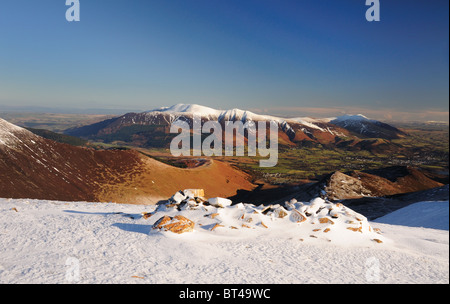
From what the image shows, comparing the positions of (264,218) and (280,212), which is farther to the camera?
(280,212)

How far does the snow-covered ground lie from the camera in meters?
10.2

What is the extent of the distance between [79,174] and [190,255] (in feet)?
179

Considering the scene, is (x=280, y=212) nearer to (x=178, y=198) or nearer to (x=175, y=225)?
(x=175, y=225)

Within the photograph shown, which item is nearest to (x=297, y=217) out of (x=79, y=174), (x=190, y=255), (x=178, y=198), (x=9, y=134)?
(x=190, y=255)

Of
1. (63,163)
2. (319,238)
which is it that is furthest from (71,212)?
(63,163)

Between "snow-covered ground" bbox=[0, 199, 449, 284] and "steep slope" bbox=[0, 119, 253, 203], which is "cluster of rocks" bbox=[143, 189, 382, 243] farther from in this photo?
"steep slope" bbox=[0, 119, 253, 203]

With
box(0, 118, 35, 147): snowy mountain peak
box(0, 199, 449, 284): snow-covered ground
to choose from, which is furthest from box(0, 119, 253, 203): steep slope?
box(0, 199, 449, 284): snow-covered ground

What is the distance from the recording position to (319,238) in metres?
15.1

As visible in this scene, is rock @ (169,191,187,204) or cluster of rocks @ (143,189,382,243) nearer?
cluster of rocks @ (143,189,382,243)

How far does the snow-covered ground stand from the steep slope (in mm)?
34108

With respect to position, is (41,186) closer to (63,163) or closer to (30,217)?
(63,163)

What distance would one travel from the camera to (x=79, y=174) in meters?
55.6

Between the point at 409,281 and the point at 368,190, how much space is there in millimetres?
64662

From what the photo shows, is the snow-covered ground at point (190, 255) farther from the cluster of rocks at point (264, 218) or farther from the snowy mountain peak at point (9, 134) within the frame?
the snowy mountain peak at point (9, 134)
